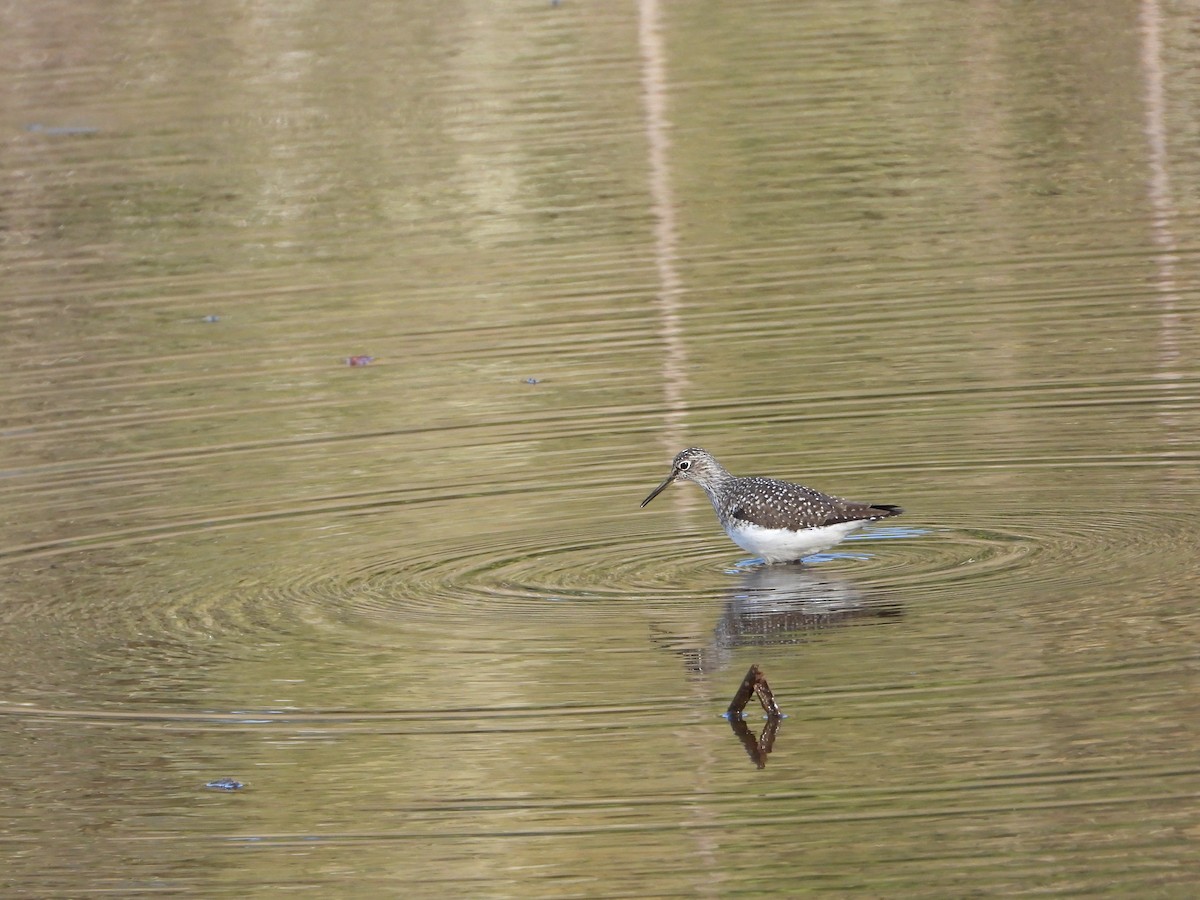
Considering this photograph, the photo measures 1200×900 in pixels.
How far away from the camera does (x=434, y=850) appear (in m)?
10.6

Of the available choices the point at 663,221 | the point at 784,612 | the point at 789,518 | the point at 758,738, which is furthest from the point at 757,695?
the point at 663,221

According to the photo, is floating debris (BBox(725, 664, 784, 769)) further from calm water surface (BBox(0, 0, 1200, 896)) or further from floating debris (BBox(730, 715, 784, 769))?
calm water surface (BBox(0, 0, 1200, 896))

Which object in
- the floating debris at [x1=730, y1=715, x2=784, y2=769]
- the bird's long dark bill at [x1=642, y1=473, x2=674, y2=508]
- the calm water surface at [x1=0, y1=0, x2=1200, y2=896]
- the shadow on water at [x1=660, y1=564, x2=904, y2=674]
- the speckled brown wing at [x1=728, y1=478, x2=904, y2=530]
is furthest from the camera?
the bird's long dark bill at [x1=642, y1=473, x2=674, y2=508]

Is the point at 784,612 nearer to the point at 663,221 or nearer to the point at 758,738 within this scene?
the point at 758,738

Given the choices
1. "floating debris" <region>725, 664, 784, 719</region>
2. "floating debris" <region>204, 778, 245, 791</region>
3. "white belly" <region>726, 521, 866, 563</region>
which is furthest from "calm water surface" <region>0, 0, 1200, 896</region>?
"white belly" <region>726, 521, 866, 563</region>

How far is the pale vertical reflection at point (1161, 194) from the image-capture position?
19344 mm

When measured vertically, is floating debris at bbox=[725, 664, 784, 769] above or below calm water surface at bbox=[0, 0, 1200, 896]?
above

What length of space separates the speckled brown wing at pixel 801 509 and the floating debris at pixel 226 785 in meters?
4.23

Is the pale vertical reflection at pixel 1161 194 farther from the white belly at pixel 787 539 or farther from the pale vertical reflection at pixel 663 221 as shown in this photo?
the white belly at pixel 787 539

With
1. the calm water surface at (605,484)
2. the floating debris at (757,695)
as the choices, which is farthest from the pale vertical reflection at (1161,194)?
the floating debris at (757,695)

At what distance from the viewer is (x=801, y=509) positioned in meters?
14.7

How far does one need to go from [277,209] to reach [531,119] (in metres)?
4.91

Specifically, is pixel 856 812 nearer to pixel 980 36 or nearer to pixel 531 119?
pixel 531 119

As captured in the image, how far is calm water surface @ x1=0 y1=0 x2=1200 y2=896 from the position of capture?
10805 mm
